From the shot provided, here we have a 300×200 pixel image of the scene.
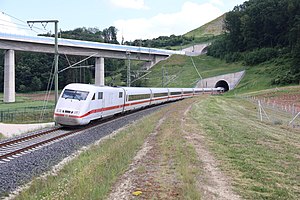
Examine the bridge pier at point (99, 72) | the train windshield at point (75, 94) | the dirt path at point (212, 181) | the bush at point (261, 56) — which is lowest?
the dirt path at point (212, 181)

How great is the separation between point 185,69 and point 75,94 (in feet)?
298

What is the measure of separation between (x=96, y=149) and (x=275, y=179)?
7.95m

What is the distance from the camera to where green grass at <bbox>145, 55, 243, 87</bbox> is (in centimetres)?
9806

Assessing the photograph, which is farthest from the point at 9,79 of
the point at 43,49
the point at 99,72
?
the point at 99,72

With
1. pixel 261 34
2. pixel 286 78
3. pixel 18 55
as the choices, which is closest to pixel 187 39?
pixel 261 34

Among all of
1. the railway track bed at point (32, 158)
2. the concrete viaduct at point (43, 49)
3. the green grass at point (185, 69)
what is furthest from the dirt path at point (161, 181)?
the green grass at point (185, 69)

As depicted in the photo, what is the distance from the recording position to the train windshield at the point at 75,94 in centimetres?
2409

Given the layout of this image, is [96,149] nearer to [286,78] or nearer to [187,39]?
[286,78]

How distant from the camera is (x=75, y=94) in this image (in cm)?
2438

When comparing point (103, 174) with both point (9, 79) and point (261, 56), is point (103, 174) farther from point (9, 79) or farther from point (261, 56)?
point (261, 56)

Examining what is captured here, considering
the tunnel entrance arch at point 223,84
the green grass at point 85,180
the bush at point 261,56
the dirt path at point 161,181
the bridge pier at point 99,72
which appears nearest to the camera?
the dirt path at point 161,181

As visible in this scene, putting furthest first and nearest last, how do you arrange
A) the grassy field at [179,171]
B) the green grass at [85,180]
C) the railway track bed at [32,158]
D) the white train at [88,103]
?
1. the white train at [88,103]
2. the railway track bed at [32,158]
3. the grassy field at [179,171]
4. the green grass at [85,180]

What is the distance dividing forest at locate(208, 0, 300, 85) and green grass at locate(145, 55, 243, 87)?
14.2 feet

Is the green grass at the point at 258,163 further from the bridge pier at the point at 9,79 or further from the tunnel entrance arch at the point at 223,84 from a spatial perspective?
the tunnel entrance arch at the point at 223,84
